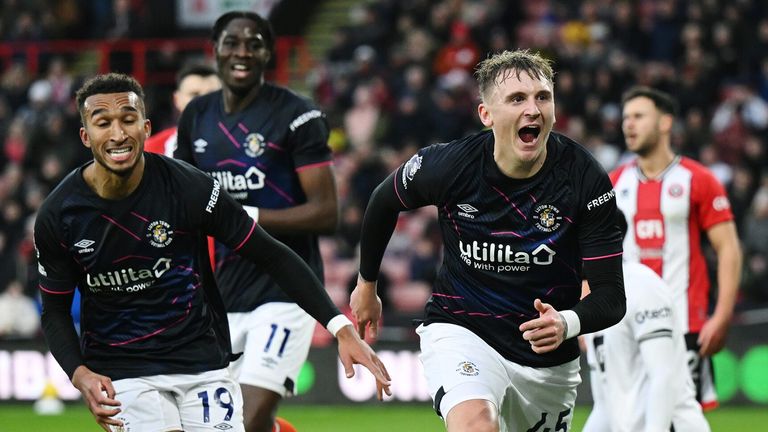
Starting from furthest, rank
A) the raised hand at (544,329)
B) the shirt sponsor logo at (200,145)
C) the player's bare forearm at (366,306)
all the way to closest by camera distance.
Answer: the shirt sponsor logo at (200,145)
the player's bare forearm at (366,306)
the raised hand at (544,329)

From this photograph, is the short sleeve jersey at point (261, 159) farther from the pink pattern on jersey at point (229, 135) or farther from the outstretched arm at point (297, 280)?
the outstretched arm at point (297, 280)

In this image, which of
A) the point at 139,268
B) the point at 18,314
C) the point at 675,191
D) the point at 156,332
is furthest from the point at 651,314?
the point at 18,314

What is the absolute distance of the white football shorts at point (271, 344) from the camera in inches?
284

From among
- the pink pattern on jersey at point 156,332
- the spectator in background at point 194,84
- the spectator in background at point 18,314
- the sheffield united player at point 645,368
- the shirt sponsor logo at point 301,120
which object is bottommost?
the spectator in background at point 18,314

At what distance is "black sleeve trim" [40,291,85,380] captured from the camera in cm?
577

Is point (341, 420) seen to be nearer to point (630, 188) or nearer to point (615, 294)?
point (630, 188)

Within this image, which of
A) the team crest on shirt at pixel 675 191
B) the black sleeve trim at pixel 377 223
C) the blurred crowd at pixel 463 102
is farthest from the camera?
the blurred crowd at pixel 463 102

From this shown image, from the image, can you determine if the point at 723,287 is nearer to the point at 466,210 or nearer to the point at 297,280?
the point at 466,210

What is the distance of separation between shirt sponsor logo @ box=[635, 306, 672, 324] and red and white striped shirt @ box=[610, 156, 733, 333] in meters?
0.79

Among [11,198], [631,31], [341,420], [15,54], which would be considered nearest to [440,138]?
[631,31]

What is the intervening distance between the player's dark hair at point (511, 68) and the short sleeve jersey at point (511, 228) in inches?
11.2

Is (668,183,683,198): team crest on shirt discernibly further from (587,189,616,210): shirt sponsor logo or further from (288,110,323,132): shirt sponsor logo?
(587,189,616,210): shirt sponsor logo

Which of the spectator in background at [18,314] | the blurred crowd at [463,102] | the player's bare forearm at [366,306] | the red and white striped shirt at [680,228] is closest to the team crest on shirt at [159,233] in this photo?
the player's bare forearm at [366,306]

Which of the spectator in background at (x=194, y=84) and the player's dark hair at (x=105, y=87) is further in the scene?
the spectator in background at (x=194, y=84)
